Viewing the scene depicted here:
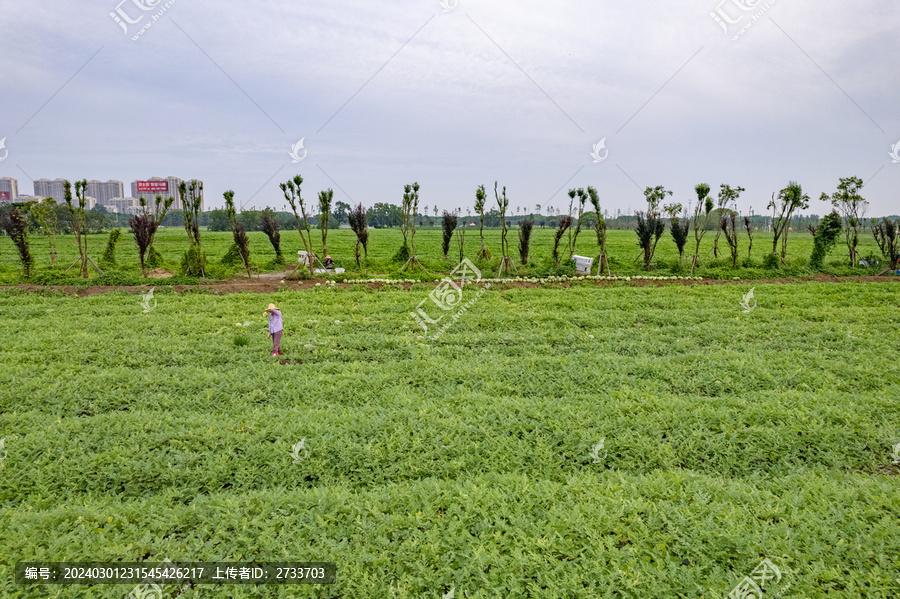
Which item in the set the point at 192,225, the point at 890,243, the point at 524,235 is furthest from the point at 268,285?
the point at 890,243

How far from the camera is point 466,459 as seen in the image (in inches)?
224

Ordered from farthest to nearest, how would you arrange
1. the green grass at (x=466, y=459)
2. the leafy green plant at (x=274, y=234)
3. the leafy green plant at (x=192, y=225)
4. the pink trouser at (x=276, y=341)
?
the leafy green plant at (x=274, y=234), the leafy green plant at (x=192, y=225), the pink trouser at (x=276, y=341), the green grass at (x=466, y=459)

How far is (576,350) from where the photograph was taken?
9.97 meters

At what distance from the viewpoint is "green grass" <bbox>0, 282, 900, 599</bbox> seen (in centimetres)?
407

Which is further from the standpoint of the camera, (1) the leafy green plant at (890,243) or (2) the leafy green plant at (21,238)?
(1) the leafy green plant at (890,243)

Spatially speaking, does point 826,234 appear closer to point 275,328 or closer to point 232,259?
point 275,328

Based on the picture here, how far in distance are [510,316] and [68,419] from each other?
9525mm

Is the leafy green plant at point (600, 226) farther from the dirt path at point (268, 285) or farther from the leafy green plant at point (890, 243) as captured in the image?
the leafy green plant at point (890, 243)

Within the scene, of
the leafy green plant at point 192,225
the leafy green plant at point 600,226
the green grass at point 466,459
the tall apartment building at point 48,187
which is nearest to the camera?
the green grass at point 466,459

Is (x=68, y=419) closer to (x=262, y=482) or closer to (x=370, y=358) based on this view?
(x=262, y=482)

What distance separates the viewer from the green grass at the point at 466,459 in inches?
160

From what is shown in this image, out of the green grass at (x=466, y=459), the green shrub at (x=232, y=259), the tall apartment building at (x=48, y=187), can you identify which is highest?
the tall apartment building at (x=48, y=187)

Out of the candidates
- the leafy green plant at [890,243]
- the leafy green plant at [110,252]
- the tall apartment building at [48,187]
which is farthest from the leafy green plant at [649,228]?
the tall apartment building at [48,187]

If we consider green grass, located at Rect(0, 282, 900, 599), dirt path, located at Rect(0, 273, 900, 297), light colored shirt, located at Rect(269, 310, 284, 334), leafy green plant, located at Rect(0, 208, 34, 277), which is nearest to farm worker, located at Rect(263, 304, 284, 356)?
light colored shirt, located at Rect(269, 310, 284, 334)
